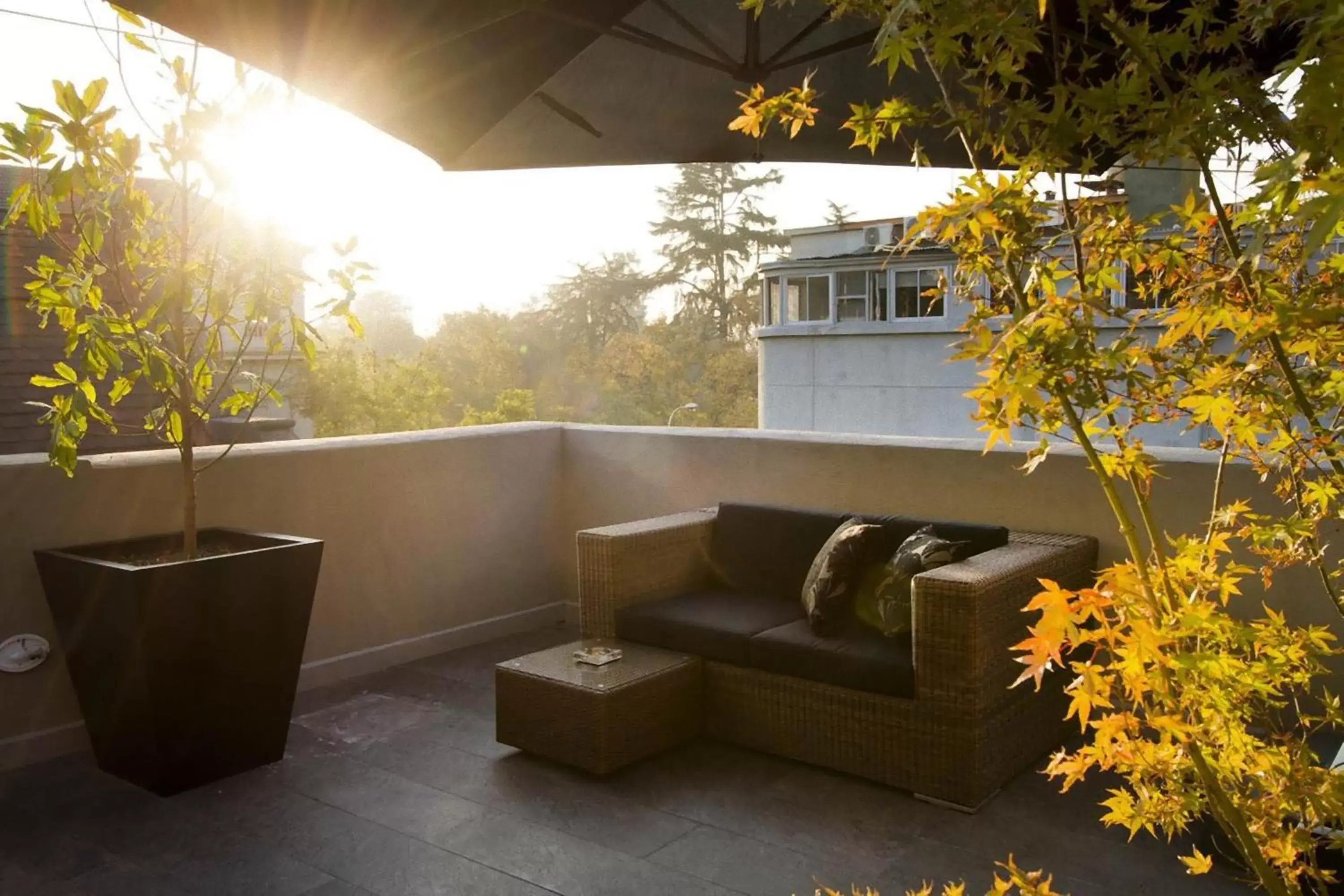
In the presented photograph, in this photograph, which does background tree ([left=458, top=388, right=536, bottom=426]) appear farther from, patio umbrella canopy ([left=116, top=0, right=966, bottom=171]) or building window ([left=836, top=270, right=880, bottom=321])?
patio umbrella canopy ([left=116, top=0, right=966, bottom=171])

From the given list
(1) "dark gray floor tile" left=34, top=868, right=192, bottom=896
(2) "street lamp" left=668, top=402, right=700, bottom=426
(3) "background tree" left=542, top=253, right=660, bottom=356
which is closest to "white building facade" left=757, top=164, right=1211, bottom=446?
(3) "background tree" left=542, top=253, right=660, bottom=356

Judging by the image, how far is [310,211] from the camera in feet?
A: 12.2

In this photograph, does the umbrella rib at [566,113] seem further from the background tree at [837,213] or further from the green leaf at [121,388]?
the background tree at [837,213]

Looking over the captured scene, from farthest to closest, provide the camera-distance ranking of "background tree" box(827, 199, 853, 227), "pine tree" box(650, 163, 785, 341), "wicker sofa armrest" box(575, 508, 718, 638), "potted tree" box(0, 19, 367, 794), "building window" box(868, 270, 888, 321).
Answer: "pine tree" box(650, 163, 785, 341), "background tree" box(827, 199, 853, 227), "building window" box(868, 270, 888, 321), "wicker sofa armrest" box(575, 508, 718, 638), "potted tree" box(0, 19, 367, 794)

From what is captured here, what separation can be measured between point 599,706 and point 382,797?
0.77 metres

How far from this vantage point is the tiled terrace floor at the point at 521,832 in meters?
2.93

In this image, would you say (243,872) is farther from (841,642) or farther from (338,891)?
(841,642)

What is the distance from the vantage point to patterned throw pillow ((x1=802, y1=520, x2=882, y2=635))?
3.80m

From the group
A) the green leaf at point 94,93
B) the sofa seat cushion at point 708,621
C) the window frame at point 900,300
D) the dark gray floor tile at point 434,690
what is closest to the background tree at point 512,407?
the window frame at point 900,300

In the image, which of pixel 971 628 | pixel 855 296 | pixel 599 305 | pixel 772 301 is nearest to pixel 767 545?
pixel 971 628

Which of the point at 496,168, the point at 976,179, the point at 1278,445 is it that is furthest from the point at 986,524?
the point at 976,179

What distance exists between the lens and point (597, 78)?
144 inches

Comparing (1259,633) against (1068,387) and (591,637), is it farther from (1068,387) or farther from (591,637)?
(591,637)

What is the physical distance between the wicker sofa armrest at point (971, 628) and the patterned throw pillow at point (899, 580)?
109 mm
